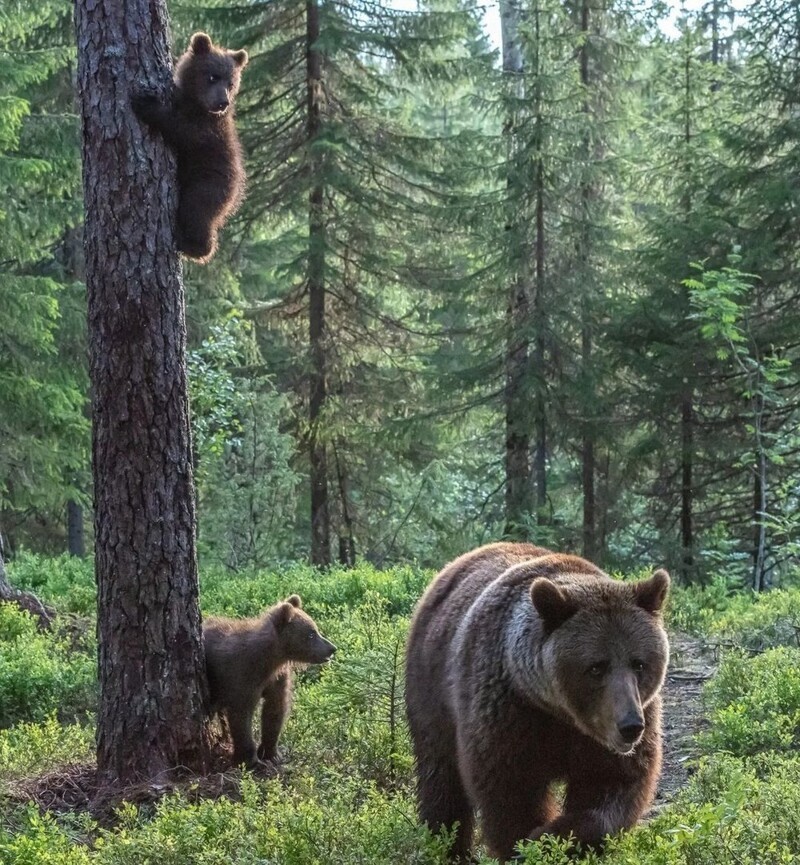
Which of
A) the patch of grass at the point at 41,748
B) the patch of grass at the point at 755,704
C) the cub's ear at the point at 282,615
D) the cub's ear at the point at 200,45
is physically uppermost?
the cub's ear at the point at 200,45

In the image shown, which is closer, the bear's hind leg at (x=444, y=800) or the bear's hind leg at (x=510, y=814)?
the bear's hind leg at (x=510, y=814)

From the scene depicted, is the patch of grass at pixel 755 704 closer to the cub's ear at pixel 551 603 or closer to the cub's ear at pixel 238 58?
the cub's ear at pixel 551 603

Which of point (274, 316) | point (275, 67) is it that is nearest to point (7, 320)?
point (274, 316)

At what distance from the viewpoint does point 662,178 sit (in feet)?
63.5

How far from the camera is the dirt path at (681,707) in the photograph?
6.04 meters

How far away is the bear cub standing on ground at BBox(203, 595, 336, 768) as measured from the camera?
6438mm

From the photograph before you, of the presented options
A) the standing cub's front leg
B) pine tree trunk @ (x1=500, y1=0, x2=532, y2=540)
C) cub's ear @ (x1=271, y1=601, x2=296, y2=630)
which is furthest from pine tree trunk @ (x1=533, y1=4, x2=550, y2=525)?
the standing cub's front leg

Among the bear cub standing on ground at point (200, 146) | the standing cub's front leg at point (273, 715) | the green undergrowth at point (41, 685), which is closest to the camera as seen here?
the bear cub standing on ground at point (200, 146)

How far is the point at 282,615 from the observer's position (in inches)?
270

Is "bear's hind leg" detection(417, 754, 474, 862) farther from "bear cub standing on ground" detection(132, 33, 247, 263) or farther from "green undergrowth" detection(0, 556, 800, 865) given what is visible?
"bear cub standing on ground" detection(132, 33, 247, 263)

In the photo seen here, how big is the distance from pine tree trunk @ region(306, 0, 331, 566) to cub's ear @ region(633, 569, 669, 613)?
13.1 meters

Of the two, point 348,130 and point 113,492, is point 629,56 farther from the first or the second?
point 113,492

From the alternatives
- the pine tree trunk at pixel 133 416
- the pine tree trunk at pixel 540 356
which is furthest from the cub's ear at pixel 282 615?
the pine tree trunk at pixel 540 356

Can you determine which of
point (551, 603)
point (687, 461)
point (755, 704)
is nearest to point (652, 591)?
point (551, 603)
